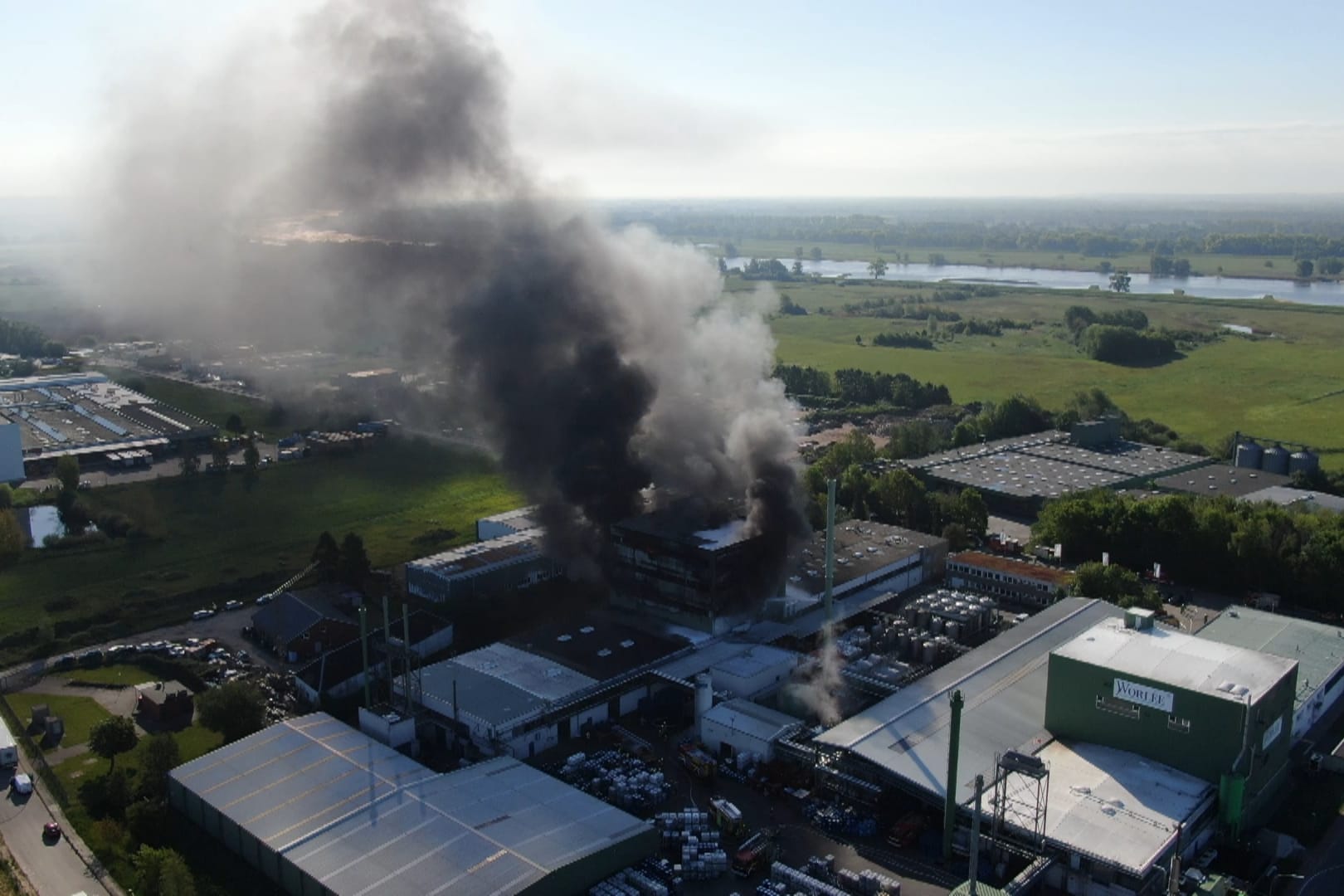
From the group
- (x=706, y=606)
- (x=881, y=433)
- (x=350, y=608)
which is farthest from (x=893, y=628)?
(x=881, y=433)

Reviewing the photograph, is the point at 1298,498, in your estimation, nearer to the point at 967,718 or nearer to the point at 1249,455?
the point at 1249,455

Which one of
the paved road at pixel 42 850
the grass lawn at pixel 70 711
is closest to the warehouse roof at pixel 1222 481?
the grass lawn at pixel 70 711

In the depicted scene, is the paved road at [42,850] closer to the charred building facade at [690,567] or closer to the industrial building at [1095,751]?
the industrial building at [1095,751]

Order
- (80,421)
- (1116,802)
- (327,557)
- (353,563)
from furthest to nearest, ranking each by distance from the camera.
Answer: (80,421) < (327,557) < (353,563) < (1116,802)

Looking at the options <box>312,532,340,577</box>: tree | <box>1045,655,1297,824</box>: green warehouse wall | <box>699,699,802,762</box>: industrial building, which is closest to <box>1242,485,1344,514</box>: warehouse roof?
<box>1045,655,1297,824</box>: green warehouse wall

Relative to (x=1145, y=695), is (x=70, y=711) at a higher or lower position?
lower

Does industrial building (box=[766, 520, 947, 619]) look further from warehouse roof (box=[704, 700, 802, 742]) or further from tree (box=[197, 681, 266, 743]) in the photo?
tree (box=[197, 681, 266, 743])

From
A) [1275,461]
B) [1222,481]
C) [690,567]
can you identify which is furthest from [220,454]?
[1275,461]
